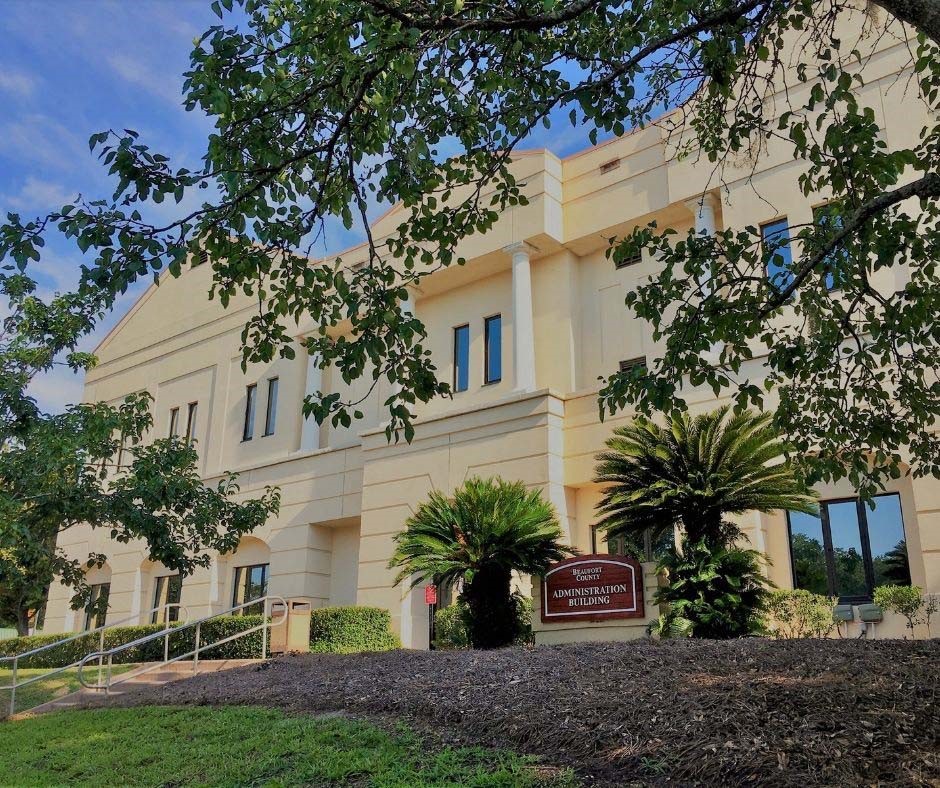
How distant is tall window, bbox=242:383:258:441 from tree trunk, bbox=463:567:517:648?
1526 centimetres

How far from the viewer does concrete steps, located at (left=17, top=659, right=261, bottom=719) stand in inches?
542

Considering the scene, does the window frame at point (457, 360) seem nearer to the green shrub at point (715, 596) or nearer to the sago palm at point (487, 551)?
the sago palm at point (487, 551)

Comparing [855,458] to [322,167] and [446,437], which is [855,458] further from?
[446,437]

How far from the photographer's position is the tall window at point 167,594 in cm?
2689

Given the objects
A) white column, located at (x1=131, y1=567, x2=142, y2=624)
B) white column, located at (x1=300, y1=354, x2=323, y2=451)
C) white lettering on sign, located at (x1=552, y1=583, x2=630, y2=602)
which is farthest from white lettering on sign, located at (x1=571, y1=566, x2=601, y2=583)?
white column, located at (x1=131, y1=567, x2=142, y2=624)

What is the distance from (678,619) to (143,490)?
7.53m

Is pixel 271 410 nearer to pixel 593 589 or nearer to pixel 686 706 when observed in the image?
pixel 593 589

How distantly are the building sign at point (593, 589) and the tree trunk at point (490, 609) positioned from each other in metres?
0.58

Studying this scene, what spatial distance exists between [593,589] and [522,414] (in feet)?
21.9

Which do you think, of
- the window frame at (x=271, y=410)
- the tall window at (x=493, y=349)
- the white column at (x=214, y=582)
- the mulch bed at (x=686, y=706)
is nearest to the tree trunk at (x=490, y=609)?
the mulch bed at (x=686, y=706)

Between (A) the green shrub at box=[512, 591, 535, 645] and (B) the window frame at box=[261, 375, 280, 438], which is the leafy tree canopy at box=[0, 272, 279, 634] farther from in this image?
(B) the window frame at box=[261, 375, 280, 438]

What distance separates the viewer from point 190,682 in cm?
1312

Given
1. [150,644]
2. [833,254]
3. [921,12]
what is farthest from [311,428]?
[921,12]

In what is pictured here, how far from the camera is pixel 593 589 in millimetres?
13016
